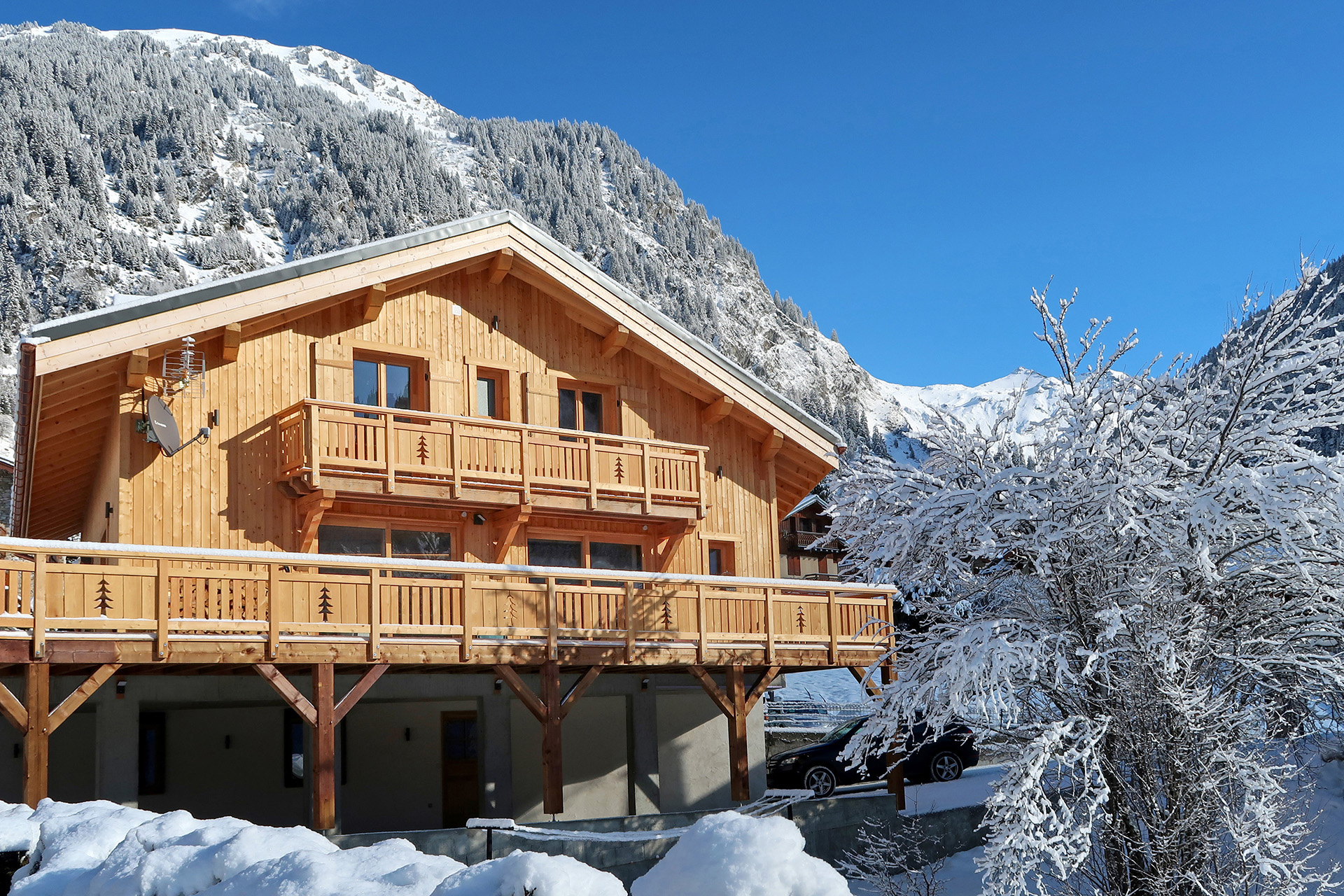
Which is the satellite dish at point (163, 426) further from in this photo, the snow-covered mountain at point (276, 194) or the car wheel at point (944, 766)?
the snow-covered mountain at point (276, 194)

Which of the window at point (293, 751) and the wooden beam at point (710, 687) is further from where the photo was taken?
the window at point (293, 751)

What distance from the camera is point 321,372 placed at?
18562 mm

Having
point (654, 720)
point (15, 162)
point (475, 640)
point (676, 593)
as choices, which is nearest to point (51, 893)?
point (475, 640)

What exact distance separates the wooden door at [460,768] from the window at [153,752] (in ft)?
13.4

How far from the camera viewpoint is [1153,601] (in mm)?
12781

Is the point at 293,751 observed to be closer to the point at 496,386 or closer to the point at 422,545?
the point at 422,545

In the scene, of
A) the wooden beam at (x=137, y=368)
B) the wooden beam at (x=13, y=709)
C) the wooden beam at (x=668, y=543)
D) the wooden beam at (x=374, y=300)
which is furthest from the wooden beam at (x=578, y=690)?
the wooden beam at (x=137, y=368)

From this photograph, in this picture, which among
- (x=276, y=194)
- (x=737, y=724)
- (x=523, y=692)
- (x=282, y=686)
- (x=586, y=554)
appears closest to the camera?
(x=282, y=686)

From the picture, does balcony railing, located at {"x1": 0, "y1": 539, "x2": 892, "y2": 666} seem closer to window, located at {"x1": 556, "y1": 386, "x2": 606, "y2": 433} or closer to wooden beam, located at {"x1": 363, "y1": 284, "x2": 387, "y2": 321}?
window, located at {"x1": 556, "y1": 386, "x2": 606, "y2": 433}

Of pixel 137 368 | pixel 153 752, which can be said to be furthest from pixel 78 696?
pixel 137 368

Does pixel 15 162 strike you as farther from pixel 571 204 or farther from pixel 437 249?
pixel 437 249

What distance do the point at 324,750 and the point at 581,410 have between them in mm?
8395

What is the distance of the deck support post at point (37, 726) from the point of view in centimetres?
1282

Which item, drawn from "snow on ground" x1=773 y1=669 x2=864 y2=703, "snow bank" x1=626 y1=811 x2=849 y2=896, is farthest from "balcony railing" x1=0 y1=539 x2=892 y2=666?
"snow on ground" x1=773 y1=669 x2=864 y2=703
